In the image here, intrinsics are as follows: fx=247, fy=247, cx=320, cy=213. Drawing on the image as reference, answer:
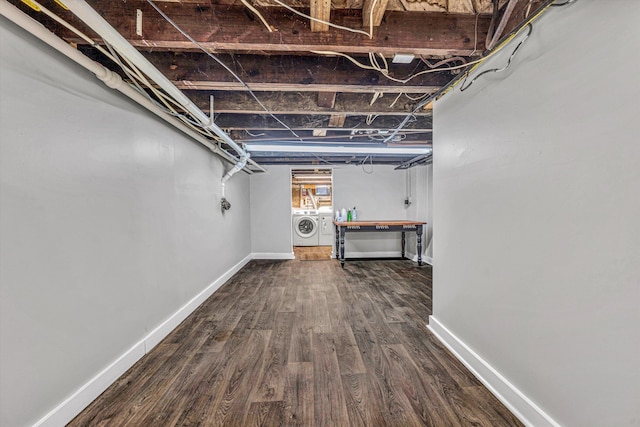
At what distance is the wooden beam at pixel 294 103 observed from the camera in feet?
7.03

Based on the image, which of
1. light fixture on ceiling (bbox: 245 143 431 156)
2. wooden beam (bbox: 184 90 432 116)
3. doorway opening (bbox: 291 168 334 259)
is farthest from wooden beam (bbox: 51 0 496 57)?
doorway opening (bbox: 291 168 334 259)

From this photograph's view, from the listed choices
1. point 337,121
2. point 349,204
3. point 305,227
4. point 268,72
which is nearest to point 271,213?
point 305,227

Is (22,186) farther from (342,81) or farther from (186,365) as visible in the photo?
(342,81)

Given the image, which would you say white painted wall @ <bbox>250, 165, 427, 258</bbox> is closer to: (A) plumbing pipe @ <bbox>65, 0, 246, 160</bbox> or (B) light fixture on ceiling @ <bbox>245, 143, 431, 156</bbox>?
(B) light fixture on ceiling @ <bbox>245, 143, 431, 156</bbox>

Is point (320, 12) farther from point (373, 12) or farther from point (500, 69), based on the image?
point (500, 69)

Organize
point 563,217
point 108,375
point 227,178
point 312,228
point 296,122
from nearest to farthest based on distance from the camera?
point 563,217
point 108,375
point 296,122
point 227,178
point 312,228

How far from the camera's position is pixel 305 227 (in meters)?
6.32

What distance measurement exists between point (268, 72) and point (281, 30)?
0.41m

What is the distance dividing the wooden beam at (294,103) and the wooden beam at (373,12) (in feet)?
2.92

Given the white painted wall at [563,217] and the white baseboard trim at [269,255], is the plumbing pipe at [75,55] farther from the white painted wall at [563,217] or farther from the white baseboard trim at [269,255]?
the white baseboard trim at [269,255]

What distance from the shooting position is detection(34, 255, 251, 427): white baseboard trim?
1.17 meters

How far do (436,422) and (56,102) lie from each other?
243 cm

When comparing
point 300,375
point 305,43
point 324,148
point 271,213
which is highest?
point 305,43

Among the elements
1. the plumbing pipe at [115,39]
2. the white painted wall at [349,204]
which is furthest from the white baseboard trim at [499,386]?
the white painted wall at [349,204]
